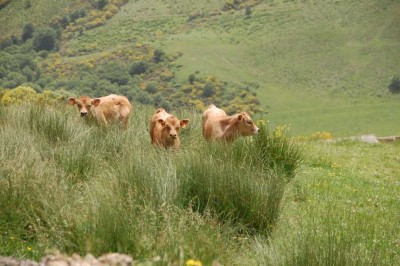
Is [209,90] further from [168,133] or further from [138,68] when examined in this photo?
[168,133]

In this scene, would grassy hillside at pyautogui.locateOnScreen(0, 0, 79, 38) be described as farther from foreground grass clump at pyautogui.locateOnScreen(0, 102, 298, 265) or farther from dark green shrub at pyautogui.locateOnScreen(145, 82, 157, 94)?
foreground grass clump at pyautogui.locateOnScreen(0, 102, 298, 265)

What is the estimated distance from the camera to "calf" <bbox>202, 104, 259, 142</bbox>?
11539 mm

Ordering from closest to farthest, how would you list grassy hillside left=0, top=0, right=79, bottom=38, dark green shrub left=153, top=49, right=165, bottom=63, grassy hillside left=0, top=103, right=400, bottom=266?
grassy hillside left=0, top=103, right=400, bottom=266 < dark green shrub left=153, top=49, right=165, bottom=63 < grassy hillside left=0, top=0, right=79, bottom=38

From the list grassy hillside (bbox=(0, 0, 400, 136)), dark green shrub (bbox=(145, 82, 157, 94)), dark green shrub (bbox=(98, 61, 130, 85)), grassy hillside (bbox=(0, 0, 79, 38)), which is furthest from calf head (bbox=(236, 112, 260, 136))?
grassy hillside (bbox=(0, 0, 79, 38))

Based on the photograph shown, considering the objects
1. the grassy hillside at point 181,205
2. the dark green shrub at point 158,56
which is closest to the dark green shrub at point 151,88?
the dark green shrub at point 158,56

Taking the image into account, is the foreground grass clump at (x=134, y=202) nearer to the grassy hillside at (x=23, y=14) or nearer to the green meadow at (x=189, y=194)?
the green meadow at (x=189, y=194)

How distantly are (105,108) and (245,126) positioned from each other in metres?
4.77

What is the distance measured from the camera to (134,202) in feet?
21.3

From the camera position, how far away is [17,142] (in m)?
8.91

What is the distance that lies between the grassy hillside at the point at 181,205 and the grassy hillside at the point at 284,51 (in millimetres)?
60634

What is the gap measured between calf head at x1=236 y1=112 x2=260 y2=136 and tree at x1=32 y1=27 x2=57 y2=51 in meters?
110

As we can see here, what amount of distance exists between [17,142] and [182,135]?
5452 mm

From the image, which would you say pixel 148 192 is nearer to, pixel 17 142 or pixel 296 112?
pixel 17 142

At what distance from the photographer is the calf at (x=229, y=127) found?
11.5 metres
